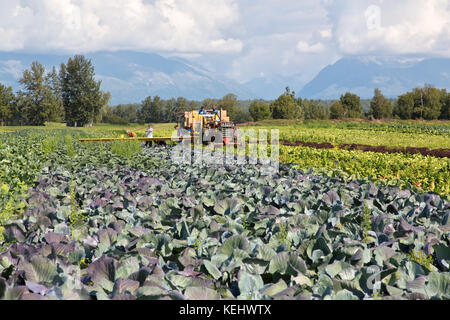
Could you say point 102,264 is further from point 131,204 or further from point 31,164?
point 31,164

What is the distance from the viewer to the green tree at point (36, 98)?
79556 mm

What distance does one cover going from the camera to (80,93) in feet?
269

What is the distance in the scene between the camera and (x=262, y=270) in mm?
2859

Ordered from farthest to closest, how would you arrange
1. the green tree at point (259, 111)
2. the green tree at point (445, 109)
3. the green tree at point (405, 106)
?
the green tree at point (259, 111), the green tree at point (405, 106), the green tree at point (445, 109)

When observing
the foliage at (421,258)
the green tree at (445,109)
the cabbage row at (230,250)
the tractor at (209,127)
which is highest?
the green tree at (445,109)

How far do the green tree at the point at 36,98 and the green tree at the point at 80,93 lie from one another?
3021mm

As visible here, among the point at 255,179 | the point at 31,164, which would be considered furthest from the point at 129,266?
the point at 31,164

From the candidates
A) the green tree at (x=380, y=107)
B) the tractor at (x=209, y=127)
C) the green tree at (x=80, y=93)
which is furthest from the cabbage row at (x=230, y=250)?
the green tree at (x=380, y=107)

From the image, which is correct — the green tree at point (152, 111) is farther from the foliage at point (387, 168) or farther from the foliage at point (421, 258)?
the foliage at point (421, 258)

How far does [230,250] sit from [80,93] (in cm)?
8543

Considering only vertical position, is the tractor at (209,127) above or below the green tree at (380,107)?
below

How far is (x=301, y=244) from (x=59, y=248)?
1.96 m

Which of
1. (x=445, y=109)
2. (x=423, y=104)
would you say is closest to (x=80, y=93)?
(x=423, y=104)

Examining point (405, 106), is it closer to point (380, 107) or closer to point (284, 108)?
point (380, 107)
